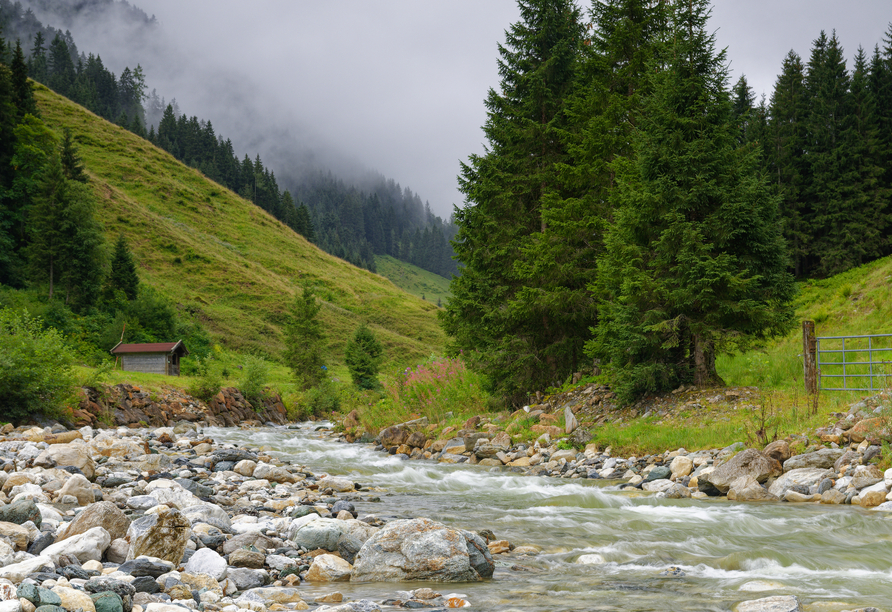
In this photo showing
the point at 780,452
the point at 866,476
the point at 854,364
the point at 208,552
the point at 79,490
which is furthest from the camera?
the point at 854,364

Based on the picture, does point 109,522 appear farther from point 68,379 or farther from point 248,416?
point 248,416

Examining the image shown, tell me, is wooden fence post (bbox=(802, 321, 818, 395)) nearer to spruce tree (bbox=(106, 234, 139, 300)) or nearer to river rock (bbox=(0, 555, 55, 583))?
river rock (bbox=(0, 555, 55, 583))

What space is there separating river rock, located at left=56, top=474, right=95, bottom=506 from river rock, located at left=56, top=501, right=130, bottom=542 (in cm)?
221

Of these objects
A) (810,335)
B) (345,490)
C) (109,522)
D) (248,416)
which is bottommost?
(248,416)

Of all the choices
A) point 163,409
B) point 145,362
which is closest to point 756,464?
point 163,409

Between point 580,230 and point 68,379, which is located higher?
point 580,230

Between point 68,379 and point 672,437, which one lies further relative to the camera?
point 68,379

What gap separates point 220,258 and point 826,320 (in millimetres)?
71650

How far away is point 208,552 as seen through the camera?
5.18 meters

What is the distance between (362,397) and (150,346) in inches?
789

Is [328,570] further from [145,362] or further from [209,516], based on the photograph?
[145,362]

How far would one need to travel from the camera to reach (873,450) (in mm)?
8602

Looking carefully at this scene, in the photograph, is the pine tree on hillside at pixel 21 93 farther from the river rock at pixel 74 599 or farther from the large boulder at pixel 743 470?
the large boulder at pixel 743 470

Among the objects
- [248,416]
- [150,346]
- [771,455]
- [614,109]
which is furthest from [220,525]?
[150,346]
